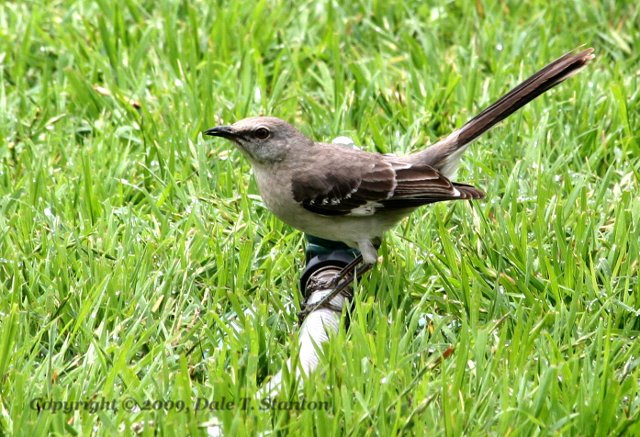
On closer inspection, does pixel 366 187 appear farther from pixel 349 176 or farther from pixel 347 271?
pixel 347 271

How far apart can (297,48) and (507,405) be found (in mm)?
4469

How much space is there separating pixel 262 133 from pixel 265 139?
0.13 feet

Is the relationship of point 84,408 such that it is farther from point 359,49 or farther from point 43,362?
point 359,49

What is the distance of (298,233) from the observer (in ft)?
20.4

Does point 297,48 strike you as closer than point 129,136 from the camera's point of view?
No

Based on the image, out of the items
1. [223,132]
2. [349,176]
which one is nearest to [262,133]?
[223,132]

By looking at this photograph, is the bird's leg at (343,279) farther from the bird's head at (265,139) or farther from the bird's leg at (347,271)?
the bird's head at (265,139)

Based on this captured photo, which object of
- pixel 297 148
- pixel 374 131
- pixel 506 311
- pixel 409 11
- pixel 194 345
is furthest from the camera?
pixel 409 11

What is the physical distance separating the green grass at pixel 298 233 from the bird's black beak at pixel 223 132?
552 millimetres

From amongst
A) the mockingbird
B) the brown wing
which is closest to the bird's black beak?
Answer: the mockingbird

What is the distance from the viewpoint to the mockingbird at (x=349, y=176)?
18.6 feet

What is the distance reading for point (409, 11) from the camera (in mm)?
8711

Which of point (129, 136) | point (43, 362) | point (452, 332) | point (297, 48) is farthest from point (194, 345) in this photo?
point (297, 48)

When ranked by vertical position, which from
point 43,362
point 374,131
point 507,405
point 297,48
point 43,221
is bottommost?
point 507,405
